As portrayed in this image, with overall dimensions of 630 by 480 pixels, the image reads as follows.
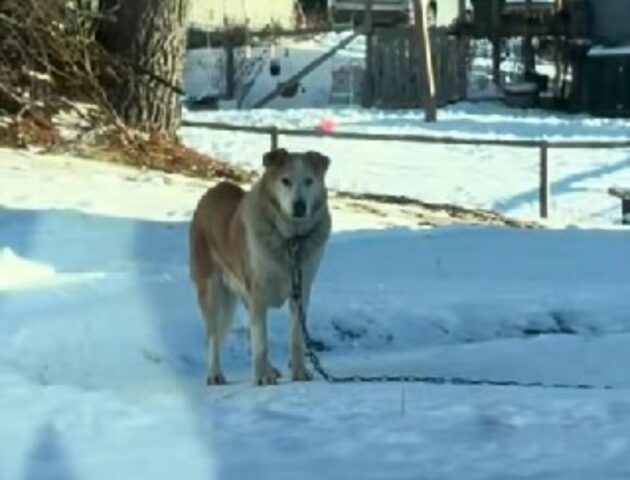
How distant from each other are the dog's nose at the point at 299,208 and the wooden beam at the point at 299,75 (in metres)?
36.2

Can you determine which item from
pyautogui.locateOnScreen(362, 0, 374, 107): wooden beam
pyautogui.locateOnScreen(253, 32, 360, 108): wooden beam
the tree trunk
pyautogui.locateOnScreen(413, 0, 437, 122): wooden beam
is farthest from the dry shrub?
pyautogui.locateOnScreen(362, 0, 374, 107): wooden beam

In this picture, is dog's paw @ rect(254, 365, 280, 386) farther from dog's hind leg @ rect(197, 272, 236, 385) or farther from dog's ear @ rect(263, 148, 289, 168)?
dog's ear @ rect(263, 148, 289, 168)

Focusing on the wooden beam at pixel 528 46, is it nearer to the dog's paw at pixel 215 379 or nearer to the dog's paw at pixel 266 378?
the dog's paw at pixel 215 379

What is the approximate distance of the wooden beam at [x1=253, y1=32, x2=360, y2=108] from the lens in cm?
4638

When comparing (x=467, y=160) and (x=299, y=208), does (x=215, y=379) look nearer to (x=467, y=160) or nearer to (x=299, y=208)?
(x=299, y=208)

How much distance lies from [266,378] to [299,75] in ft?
134

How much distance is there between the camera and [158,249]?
12.8 metres

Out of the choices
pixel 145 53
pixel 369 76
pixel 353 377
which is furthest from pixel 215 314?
pixel 369 76

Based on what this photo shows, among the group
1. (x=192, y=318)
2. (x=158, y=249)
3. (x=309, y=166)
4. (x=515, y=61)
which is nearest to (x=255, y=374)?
(x=309, y=166)

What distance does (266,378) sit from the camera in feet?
29.3

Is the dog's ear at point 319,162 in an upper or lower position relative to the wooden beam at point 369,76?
upper

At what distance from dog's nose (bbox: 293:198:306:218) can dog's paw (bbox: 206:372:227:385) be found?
3.67 ft

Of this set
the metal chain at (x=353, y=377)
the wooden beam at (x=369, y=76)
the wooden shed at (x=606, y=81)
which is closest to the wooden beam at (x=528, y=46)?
the wooden shed at (x=606, y=81)

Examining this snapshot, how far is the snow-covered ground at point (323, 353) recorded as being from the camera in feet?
21.7
